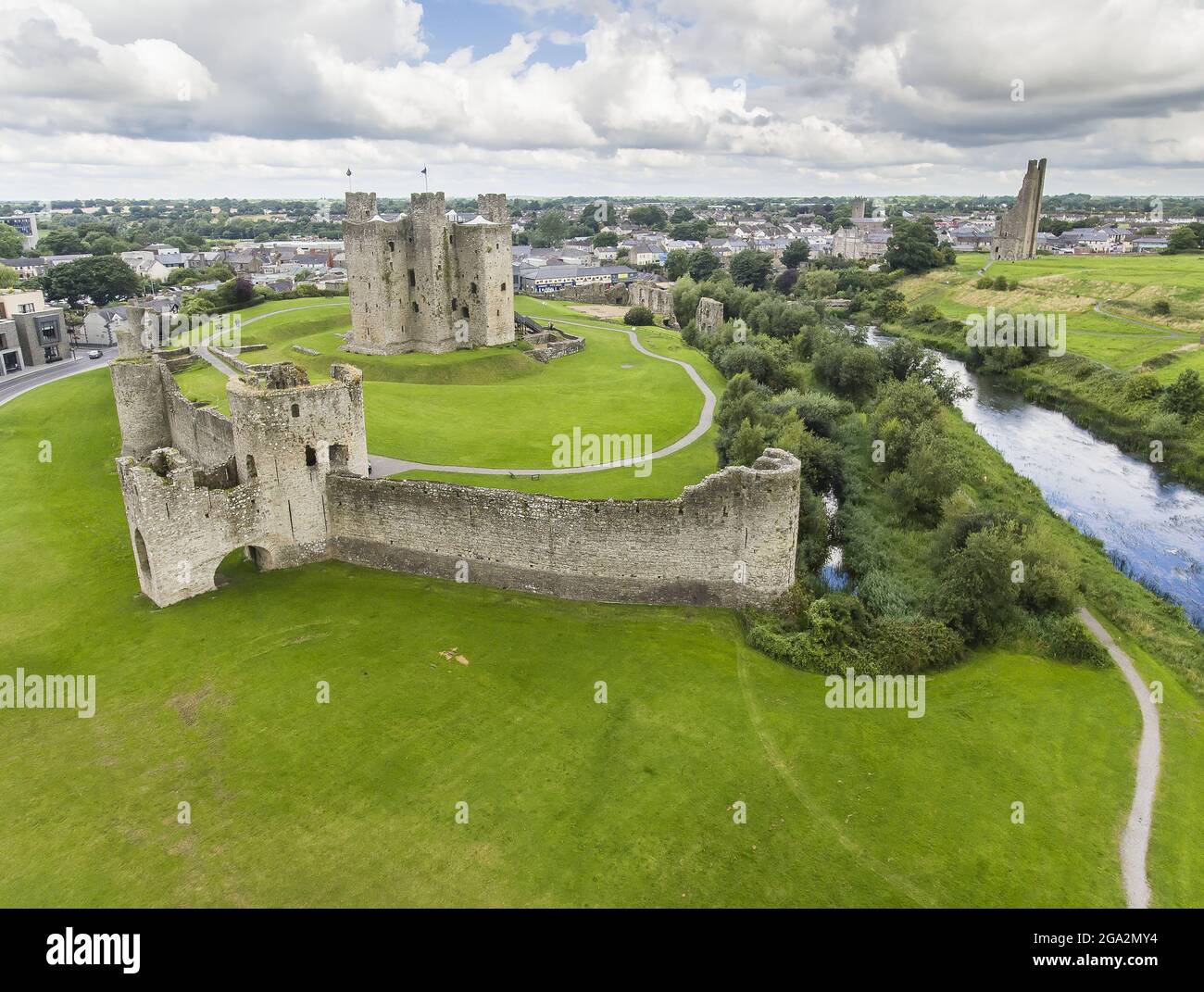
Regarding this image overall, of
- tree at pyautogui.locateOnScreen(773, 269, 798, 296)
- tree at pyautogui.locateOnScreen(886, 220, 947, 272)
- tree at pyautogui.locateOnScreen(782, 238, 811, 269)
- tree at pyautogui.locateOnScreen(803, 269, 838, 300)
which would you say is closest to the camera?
tree at pyautogui.locateOnScreen(803, 269, 838, 300)

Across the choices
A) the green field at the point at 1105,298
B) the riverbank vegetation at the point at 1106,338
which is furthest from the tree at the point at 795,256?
the riverbank vegetation at the point at 1106,338

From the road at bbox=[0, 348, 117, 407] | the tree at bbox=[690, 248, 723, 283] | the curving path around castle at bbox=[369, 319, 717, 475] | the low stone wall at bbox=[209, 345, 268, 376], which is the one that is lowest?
the curving path around castle at bbox=[369, 319, 717, 475]

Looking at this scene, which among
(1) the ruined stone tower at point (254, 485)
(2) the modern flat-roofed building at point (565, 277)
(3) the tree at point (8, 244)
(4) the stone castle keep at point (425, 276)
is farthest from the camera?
(3) the tree at point (8, 244)

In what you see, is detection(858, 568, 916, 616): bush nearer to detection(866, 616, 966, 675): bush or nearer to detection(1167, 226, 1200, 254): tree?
detection(866, 616, 966, 675): bush

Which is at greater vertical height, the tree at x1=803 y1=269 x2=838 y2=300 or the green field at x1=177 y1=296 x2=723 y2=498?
the tree at x1=803 y1=269 x2=838 y2=300

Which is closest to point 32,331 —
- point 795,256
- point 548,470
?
point 548,470

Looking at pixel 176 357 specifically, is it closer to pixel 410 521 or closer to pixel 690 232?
pixel 410 521

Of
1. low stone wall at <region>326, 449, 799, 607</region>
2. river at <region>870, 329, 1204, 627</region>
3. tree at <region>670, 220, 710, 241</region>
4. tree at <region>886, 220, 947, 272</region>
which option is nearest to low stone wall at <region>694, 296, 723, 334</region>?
river at <region>870, 329, 1204, 627</region>

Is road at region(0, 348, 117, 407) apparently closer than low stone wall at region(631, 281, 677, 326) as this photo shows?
Yes

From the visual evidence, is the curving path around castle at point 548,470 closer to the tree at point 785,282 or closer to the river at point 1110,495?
the river at point 1110,495
